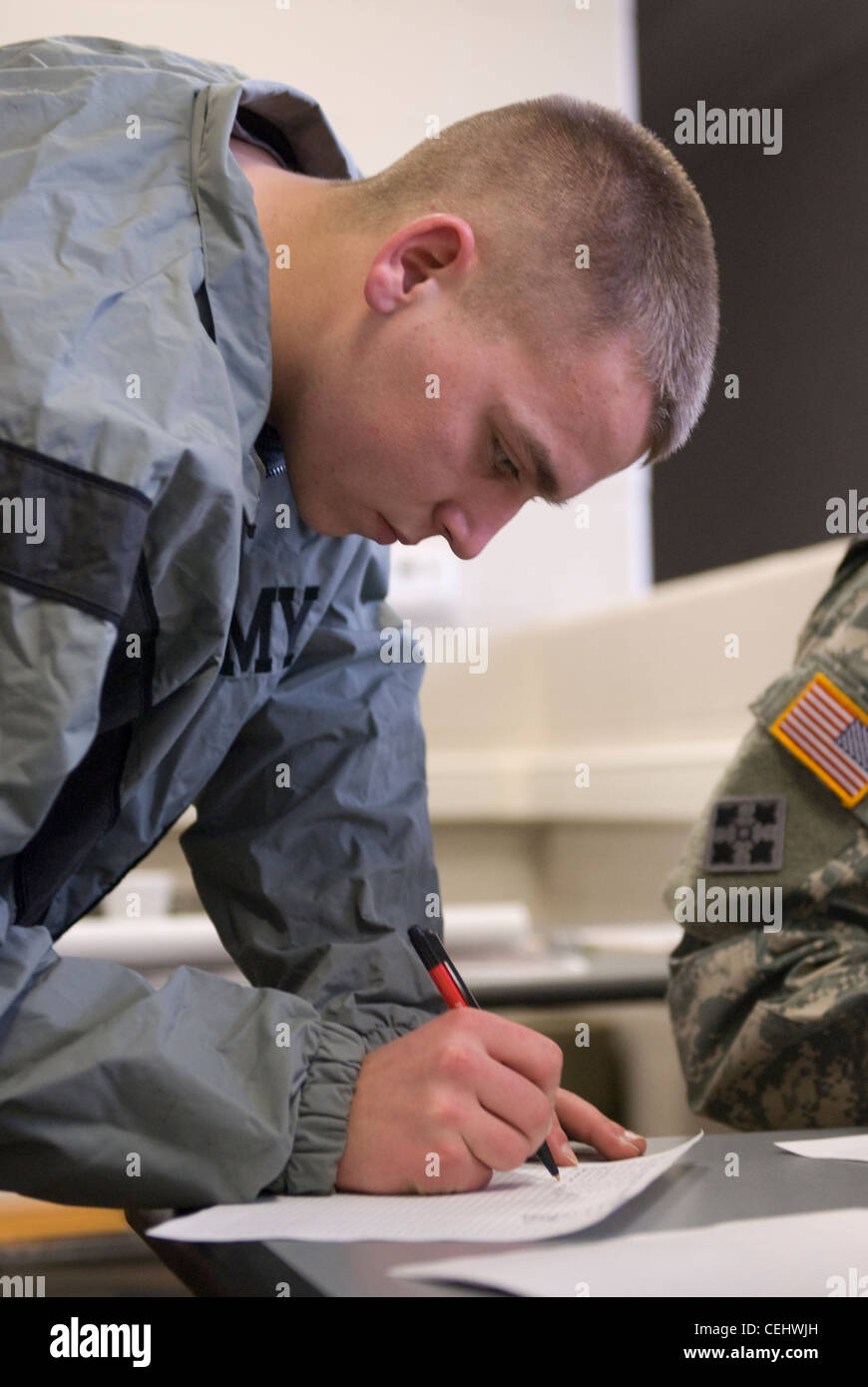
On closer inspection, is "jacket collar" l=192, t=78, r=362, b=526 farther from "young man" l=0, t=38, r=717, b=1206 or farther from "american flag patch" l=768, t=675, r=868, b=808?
"american flag patch" l=768, t=675, r=868, b=808

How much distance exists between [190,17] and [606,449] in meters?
2.26

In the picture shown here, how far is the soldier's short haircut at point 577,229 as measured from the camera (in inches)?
38.4

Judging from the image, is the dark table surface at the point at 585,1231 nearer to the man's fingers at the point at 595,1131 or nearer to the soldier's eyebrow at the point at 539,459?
the man's fingers at the point at 595,1131

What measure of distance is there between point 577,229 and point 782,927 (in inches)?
22.2

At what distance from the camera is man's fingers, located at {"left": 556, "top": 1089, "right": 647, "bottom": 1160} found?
90 centimetres

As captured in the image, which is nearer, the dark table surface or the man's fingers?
the dark table surface

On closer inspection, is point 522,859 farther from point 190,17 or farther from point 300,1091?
point 300,1091

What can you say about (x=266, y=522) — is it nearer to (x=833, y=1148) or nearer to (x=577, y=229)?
(x=577, y=229)

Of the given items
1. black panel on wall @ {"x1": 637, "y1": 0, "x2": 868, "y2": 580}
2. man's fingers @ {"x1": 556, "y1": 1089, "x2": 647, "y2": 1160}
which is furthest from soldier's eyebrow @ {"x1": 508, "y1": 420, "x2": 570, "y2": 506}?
black panel on wall @ {"x1": 637, "y1": 0, "x2": 868, "y2": 580}

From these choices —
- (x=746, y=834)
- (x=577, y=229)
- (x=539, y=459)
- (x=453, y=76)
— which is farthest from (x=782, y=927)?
(x=453, y=76)

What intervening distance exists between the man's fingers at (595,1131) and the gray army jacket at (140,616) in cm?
12

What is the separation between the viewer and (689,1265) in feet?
1.97
